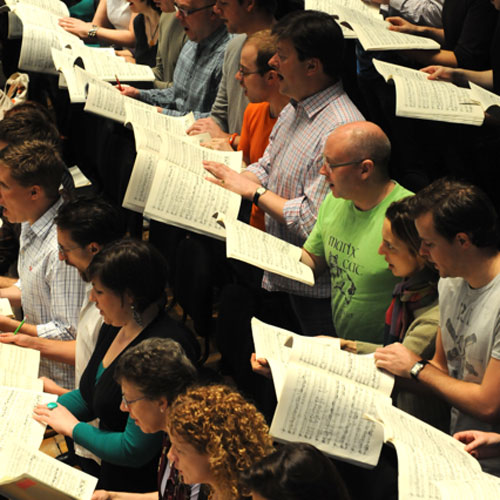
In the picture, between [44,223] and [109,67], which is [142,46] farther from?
[44,223]

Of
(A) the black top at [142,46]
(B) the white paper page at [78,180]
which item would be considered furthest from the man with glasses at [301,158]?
(A) the black top at [142,46]

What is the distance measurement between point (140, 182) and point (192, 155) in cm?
36

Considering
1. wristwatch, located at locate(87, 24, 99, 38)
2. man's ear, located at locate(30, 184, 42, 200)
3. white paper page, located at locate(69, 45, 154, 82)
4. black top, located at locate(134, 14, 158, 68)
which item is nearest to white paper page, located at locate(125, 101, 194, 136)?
man's ear, located at locate(30, 184, 42, 200)

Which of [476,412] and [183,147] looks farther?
[183,147]

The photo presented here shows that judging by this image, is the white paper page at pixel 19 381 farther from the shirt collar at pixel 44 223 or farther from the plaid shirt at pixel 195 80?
the plaid shirt at pixel 195 80

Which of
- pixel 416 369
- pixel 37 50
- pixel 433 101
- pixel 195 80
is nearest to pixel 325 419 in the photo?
pixel 416 369

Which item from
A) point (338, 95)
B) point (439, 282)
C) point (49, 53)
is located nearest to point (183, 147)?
point (338, 95)

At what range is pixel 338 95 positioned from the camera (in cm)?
333

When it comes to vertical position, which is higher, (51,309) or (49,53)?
(49,53)

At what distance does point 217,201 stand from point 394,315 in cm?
82

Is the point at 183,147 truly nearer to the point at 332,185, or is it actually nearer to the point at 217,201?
the point at 217,201

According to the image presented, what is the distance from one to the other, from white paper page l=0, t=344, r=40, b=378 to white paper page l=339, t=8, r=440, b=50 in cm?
172

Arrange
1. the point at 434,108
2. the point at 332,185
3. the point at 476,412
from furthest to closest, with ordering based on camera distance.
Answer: the point at 332,185 < the point at 434,108 < the point at 476,412

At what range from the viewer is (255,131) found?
3854mm
